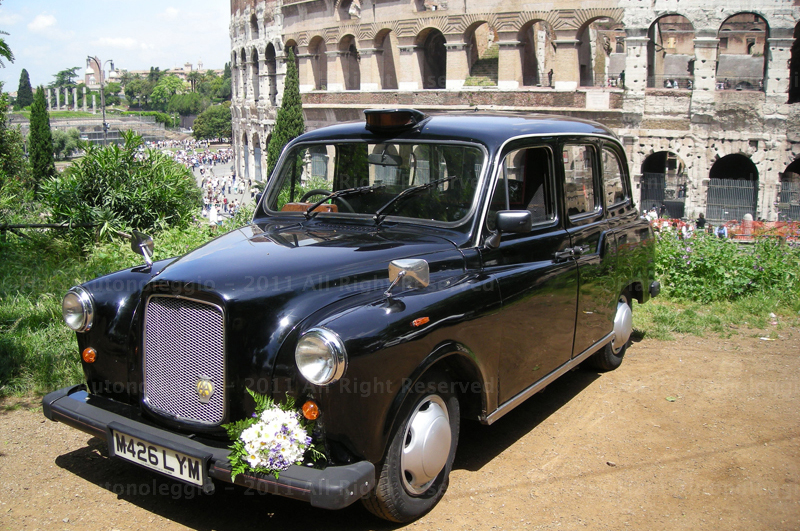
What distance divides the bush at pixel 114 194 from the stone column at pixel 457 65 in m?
19.6

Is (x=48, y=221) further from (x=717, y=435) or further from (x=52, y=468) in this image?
(x=717, y=435)

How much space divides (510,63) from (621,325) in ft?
74.4

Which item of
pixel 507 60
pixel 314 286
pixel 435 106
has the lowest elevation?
pixel 314 286

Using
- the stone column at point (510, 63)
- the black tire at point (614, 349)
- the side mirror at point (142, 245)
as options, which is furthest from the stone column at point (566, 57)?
the side mirror at point (142, 245)

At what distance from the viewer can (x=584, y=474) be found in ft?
12.9

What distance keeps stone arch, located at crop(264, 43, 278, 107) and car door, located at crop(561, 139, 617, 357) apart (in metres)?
33.9

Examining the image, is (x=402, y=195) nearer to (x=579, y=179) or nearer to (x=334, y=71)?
(x=579, y=179)

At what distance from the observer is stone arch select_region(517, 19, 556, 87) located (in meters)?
33.6

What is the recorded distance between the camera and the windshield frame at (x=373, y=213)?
3.90 metres

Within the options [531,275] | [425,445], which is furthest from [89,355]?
[531,275]

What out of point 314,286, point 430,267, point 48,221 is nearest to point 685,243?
point 430,267

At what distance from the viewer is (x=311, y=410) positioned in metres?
2.82

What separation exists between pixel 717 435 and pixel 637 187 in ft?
74.4

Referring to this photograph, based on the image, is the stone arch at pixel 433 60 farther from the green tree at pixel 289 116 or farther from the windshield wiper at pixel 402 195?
the windshield wiper at pixel 402 195
